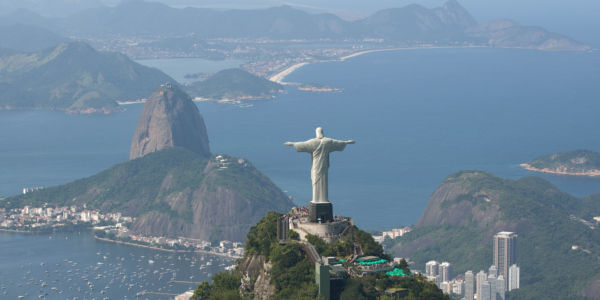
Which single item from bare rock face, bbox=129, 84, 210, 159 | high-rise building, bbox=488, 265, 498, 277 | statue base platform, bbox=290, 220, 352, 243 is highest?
statue base platform, bbox=290, 220, 352, 243

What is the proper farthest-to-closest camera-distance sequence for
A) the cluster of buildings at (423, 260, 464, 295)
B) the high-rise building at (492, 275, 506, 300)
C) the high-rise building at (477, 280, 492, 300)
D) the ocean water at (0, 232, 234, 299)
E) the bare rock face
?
the bare rock face → the cluster of buildings at (423, 260, 464, 295) → the ocean water at (0, 232, 234, 299) → the high-rise building at (492, 275, 506, 300) → the high-rise building at (477, 280, 492, 300)

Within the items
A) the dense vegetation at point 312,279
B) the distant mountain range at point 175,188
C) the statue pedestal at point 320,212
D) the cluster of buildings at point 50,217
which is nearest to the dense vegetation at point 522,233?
the distant mountain range at point 175,188

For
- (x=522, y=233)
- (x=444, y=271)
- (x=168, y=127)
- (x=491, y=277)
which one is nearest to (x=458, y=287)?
(x=491, y=277)

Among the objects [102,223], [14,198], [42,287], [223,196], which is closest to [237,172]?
[223,196]

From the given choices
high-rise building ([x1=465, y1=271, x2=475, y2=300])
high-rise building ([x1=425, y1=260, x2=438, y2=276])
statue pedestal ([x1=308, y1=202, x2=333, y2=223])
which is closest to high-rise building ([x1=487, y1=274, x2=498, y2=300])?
high-rise building ([x1=465, y1=271, x2=475, y2=300])

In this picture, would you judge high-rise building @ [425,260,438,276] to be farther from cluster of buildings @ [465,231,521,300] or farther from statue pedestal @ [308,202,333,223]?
statue pedestal @ [308,202,333,223]

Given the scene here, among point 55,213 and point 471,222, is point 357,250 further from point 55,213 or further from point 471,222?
point 55,213
